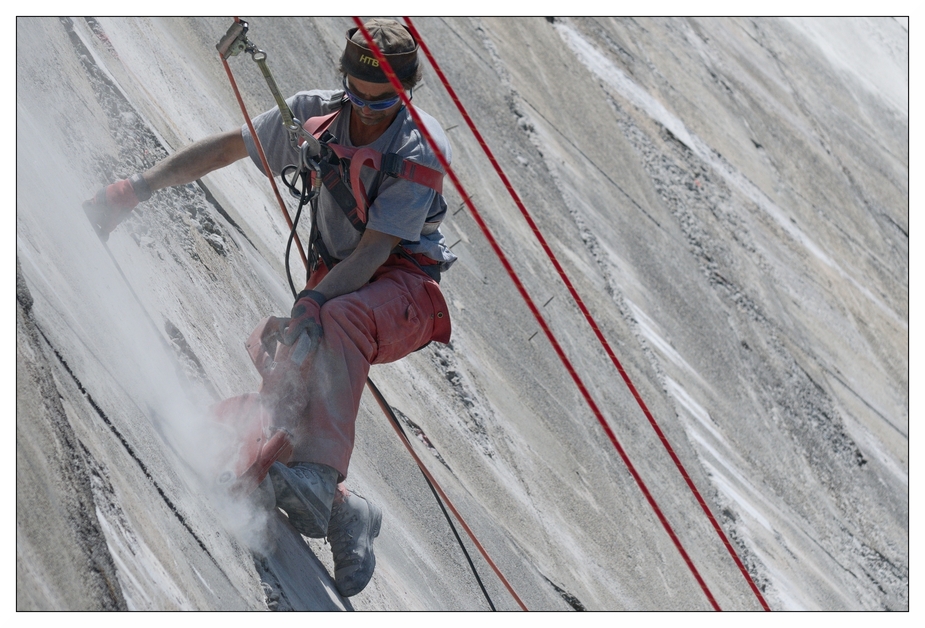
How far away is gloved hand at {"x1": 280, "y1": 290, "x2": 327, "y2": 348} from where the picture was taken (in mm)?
3283

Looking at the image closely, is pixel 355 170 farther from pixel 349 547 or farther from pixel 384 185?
pixel 349 547

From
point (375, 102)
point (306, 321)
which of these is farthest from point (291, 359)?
point (375, 102)

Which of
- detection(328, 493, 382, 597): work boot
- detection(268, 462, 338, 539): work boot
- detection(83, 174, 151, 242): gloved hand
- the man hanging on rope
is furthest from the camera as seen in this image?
detection(83, 174, 151, 242): gloved hand

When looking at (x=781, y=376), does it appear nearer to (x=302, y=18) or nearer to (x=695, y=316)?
(x=695, y=316)

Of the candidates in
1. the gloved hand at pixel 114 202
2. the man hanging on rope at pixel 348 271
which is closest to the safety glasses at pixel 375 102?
the man hanging on rope at pixel 348 271

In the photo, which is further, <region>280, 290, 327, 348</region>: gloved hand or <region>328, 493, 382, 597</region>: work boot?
<region>328, 493, 382, 597</region>: work boot

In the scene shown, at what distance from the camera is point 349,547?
3.49 metres

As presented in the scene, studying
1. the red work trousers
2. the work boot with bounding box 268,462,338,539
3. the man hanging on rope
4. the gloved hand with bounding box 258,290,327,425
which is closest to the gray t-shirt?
the man hanging on rope

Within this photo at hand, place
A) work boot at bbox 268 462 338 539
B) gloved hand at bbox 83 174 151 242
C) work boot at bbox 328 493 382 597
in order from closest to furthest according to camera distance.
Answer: work boot at bbox 268 462 338 539, work boot at bbox 328 493 382 597, gloved hand at bbox 83 174 151 242

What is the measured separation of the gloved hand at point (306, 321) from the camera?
3.28 meters

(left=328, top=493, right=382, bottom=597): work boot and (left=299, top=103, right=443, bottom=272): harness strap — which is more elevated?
(left=299, top=103, right=443, bottom=272): harness strap

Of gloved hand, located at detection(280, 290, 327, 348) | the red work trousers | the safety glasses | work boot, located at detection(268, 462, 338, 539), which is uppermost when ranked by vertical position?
the safety glasses

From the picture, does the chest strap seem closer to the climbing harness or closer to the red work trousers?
the climbing harness

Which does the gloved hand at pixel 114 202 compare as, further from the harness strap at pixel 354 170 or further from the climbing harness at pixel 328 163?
the harness strap at pixel 354 170
